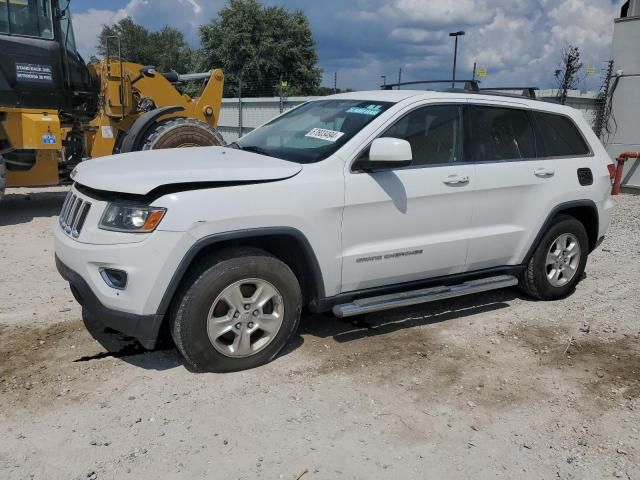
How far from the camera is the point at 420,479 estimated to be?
9.48 feet

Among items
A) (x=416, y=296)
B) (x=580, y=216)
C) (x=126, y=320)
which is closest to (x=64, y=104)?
(x=126, y=320)

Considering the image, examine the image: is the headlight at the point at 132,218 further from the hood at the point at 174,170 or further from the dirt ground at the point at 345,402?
the dirt ground at the point at 345,402

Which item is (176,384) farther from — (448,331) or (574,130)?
(574,130)

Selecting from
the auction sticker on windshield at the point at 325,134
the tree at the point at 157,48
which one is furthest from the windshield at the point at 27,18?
the tree at the point at 157,48

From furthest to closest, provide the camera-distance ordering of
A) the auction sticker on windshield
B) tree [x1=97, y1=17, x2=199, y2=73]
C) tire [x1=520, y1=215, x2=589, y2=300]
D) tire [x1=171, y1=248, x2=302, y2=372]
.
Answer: tree [x1=97, y1=17, x2=199, y2=73], tire [x1=520, y1=215, x2=589, y2=300], the auction sticker on windshield, tire [x1=171, y1=248, x2=302, y2=372]

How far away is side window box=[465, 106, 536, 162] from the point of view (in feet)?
15.4

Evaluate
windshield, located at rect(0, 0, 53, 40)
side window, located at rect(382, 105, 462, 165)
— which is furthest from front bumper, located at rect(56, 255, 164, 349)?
windshield, located at rect(0, 0, 53, 40)

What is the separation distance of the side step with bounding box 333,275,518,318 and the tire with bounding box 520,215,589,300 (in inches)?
13.8

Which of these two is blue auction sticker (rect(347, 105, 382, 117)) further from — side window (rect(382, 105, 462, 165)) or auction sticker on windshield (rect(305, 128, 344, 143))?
auction sticker on windshield (rect(305, 128, 344, 143))

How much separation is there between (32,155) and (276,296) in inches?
247

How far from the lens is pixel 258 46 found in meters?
40.1

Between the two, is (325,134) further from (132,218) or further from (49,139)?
(49,139)

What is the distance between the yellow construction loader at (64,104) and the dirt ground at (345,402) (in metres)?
3.84

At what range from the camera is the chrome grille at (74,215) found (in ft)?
12.0
